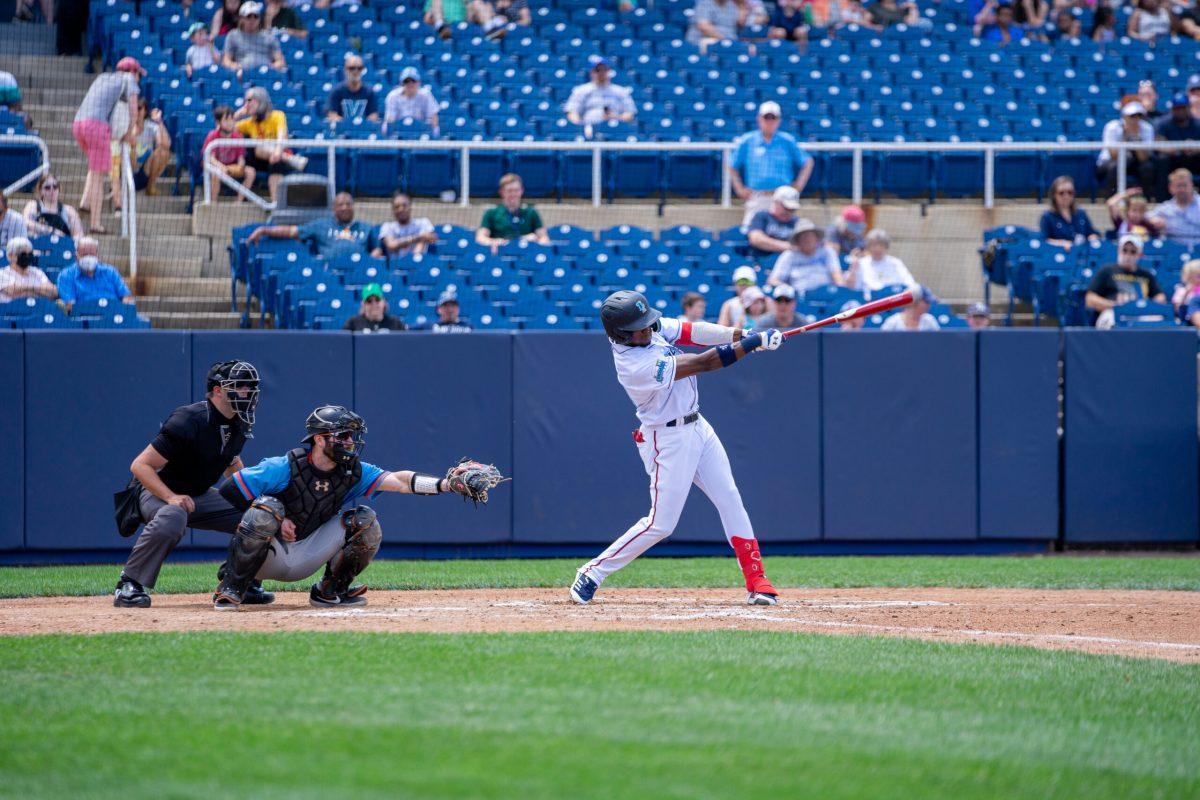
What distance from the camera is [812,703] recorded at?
5367 millimetres

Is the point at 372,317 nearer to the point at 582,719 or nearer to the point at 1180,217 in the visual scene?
the point at 582,719

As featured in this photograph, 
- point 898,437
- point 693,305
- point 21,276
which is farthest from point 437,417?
point 898,437

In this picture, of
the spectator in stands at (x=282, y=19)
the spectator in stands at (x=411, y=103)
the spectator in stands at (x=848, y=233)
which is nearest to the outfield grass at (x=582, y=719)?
the spectator in stands at (x=848, y=233)

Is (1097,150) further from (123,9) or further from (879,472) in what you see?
(123,9)

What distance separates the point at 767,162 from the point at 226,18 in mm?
6512

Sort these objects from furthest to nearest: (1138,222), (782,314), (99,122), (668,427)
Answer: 1. (1138,222)
2. (99,122)
3. (782,314)
4. (668,427)

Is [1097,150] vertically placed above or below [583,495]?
above

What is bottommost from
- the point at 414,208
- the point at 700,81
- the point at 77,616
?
the point at 77,616

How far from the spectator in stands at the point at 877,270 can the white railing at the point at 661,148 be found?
5.83 feet

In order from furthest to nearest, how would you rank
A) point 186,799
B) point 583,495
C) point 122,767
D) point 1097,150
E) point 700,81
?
point 700,81 < point 1097,150 < point 583,495 < point 122,767 < point 186,799

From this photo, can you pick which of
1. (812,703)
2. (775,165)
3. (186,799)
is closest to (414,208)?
(775,165)

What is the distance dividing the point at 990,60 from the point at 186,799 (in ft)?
54.6

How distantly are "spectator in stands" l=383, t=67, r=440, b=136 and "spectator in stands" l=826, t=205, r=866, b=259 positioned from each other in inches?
171

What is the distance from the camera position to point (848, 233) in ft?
47.3
